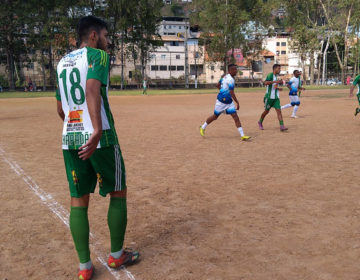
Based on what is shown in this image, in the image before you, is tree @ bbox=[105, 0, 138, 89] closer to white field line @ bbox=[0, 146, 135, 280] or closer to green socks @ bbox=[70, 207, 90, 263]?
white field line @ bbox=[0, 146, 135, 280]

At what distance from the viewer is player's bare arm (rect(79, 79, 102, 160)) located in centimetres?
283

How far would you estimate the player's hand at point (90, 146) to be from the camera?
2842 mm

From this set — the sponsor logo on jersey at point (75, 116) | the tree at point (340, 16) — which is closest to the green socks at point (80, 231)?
→ the sponsor logo on jersey at point (75, 116)

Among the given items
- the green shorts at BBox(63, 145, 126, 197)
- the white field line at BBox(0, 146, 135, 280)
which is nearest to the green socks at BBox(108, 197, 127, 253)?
the green shorts at BBox(63, 145, 126, 197)

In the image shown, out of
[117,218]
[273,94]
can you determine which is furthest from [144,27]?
[117,218]

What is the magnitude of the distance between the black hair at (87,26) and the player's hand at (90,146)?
32.6 inches

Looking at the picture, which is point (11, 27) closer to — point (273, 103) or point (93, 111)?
point (273, 103)

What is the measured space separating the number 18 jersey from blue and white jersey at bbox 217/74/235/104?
7.22 metres

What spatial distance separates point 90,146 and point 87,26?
99 centimetres

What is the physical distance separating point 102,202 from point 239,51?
6207 centimetres

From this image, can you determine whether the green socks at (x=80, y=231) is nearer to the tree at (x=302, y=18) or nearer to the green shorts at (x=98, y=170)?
the green shorts at (x=98, y=170)

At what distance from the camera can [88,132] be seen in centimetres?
296

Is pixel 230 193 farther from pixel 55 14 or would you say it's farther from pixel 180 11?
pixel 180 11

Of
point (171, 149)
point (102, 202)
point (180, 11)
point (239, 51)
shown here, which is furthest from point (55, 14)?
point (180, 11)
